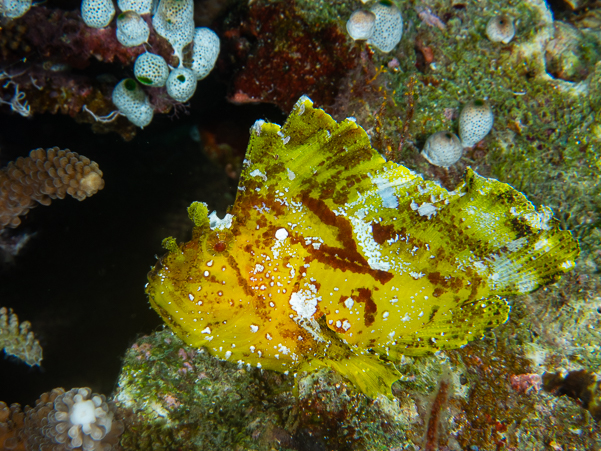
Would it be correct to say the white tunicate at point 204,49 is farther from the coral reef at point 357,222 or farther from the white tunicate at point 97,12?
the white tunicate at point 97,12

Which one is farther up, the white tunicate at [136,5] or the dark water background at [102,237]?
the white tunicate at [136,5]

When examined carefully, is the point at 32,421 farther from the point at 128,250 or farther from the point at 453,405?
the point at 453,405

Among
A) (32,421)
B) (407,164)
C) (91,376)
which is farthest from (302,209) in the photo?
(32,421)

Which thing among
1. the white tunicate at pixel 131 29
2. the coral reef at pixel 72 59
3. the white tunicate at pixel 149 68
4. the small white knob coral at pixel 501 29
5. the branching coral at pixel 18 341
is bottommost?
the branching coral at pixel 18 341

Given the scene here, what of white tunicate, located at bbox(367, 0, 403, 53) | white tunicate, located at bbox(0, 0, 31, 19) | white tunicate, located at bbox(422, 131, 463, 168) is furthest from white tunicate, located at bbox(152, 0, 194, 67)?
white tunicate, located at bbox(422, 131, 463, 168)

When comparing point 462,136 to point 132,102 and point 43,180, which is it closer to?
point 132,102

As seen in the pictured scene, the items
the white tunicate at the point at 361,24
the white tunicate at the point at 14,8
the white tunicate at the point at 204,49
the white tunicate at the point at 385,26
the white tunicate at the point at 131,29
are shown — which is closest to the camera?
the white tunicate at the point at 361,24

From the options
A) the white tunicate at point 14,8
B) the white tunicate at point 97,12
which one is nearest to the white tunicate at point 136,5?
the white tunicate at point 97,12

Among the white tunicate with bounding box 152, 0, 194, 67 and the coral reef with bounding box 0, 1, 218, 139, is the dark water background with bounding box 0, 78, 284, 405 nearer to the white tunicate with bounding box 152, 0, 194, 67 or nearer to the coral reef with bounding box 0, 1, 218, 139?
the coral reef with bounding box 0, 1, 218, 139
